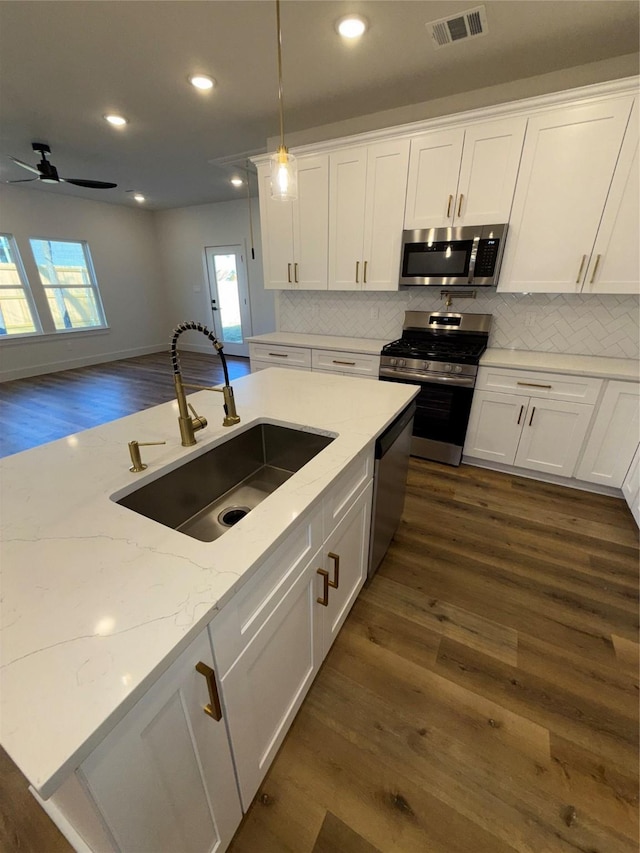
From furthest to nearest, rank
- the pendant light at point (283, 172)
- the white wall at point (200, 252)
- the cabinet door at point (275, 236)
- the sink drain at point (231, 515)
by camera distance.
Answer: the white wall at point (200, 252) → the cabinet door at point (275, 236) → the pendant light at point (283, 172) → the sink drain at point (231, 515)

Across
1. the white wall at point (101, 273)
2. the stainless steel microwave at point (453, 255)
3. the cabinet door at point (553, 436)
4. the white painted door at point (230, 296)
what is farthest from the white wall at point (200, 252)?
the cabinet door at point (553, 436)

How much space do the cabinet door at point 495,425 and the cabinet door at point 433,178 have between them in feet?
4.63

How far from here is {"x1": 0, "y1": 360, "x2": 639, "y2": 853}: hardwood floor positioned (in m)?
1.05

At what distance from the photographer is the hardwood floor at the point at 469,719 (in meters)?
1.05

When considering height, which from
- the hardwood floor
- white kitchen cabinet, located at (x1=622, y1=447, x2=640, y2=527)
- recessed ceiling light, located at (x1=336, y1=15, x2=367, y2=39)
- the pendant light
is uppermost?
recessed ceiling light, located at (x1=336, y1=15, x2=367, y2=39)

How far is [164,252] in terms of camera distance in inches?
283

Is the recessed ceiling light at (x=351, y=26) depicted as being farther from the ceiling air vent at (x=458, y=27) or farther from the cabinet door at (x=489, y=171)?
the cabinet door at (x=489, y=171)

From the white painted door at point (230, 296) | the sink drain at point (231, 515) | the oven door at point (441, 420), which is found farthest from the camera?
the white painted door at point (230, 296)

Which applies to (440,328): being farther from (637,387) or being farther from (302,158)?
(302,158)

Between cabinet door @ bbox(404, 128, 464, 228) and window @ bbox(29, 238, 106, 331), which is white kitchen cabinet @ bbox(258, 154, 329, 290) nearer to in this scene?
cabinet door @ bbox(404, 128, 464, 228)

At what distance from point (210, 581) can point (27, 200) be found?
718 centimetres

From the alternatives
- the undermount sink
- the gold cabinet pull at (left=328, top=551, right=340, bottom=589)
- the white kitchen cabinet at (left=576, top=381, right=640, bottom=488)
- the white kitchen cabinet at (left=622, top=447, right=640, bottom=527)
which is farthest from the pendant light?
the white kitchen cabinet at (left=622, top=447, right=640, bottom=527)

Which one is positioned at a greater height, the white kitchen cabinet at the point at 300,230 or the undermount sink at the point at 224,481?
the white kitchen cabinet at the point at 300,230

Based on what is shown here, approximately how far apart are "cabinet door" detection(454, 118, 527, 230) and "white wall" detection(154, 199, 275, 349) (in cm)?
418
